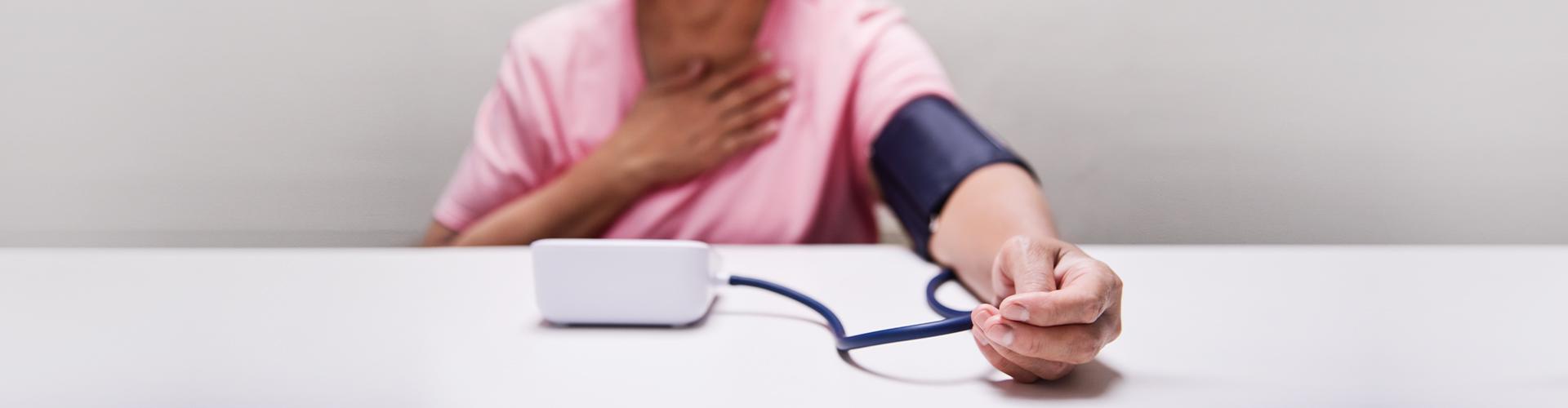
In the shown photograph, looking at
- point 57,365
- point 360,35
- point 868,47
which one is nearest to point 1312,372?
point 57,365

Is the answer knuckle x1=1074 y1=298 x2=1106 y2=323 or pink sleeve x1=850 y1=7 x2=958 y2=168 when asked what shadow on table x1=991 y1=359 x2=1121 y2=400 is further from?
pink sleeve x1=850 y1=7 x2=958 y2=168

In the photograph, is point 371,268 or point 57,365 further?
point 371,268

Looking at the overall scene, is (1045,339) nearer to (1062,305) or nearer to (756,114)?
(1062,305)

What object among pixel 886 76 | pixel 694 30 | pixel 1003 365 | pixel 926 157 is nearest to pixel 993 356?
pixel 1003 365

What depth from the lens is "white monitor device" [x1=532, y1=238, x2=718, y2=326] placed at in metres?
0.29

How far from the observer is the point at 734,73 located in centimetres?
77

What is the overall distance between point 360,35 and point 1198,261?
740mm

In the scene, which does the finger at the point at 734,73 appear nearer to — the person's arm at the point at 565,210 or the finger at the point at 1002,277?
the person's arm at the point at 565,210

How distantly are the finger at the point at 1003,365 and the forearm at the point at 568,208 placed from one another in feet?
1.81

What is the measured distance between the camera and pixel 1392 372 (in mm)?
248

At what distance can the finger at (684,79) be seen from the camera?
0.78 metres

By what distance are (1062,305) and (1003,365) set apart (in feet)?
0.11

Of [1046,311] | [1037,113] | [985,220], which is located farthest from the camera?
[1037,113]

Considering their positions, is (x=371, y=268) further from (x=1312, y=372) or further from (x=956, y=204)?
(x=1312, y=372)
